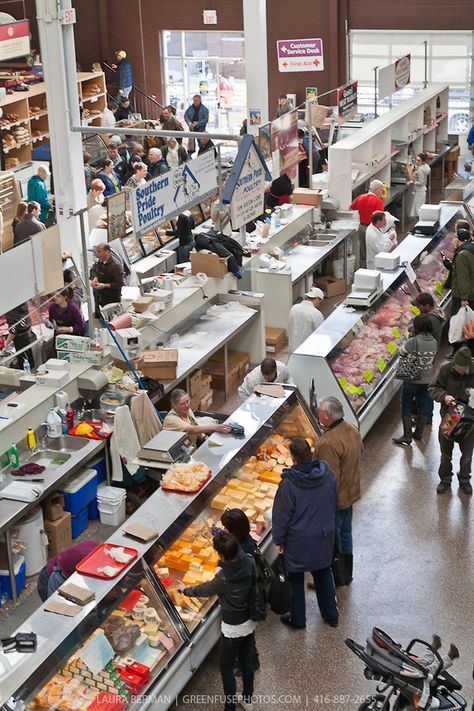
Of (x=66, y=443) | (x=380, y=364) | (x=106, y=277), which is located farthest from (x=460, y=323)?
(x=66, y=443)

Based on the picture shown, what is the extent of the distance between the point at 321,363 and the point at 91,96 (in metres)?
16.5

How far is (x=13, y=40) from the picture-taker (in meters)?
17.0

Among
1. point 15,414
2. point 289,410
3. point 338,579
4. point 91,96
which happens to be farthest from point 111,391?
point 91,96

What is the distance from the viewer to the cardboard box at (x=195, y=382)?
10.9m

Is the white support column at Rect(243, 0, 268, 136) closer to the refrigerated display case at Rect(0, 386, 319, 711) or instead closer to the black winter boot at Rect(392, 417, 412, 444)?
the black winter boot at Rect(392, 417, 412, 444)

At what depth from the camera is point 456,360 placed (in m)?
8.98

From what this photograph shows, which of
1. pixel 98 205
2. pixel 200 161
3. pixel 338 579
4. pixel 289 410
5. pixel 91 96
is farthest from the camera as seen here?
pixel 91 96

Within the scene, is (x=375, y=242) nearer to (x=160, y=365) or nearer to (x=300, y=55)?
(x=160, y=365)

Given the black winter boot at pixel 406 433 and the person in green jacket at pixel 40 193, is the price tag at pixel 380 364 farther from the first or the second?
the person in green jacket at pixel 40 193

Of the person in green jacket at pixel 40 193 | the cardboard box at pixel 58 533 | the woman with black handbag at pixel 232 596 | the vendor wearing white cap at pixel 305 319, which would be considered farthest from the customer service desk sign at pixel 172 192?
the woman with black handbag at pixel 232 596

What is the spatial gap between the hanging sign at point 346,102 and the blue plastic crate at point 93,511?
9.85 metres

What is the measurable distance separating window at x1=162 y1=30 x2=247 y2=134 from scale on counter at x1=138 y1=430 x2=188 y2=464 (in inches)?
716

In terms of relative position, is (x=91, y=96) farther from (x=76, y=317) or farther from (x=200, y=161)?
(x=76, y=317)

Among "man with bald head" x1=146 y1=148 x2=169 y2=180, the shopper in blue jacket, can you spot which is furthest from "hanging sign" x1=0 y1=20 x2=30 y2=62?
the shopper in blue jacket
